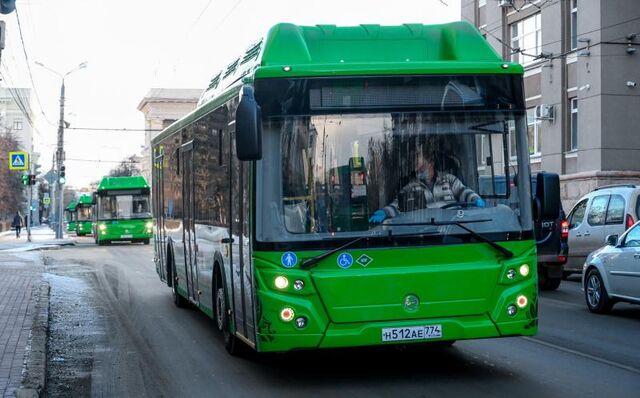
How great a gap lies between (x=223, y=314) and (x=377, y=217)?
282cm

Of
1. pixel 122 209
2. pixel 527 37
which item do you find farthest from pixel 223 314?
pixel 122 209

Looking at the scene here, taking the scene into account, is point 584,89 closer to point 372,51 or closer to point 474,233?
point 372,51

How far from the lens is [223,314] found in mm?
9531

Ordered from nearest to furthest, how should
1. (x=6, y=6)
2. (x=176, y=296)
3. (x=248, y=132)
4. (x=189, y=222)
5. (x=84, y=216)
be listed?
(x=248, y=132) < (x=6, y=6) < (x=189, y=222) < (x=176, y=296) < (x=84, y=216)

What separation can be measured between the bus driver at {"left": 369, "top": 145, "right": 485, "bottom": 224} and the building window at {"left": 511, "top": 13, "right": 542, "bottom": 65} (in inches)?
961

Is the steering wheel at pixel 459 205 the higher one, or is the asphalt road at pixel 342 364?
the steering wheel at pixel 459 205

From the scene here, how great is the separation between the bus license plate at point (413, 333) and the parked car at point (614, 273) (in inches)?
220

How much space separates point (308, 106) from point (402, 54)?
113 centimetres

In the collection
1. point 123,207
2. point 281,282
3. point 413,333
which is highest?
point 123,207

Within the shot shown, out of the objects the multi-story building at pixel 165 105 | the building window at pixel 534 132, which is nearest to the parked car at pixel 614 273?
the building window at pixel 534 132

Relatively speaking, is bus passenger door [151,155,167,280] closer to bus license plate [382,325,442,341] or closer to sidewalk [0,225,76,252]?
bus license plate [382,325,442,341]

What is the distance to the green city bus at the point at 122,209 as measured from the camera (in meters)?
39.6

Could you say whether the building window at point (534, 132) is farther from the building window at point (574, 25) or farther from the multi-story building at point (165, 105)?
the multi-story building at point (165, 105)

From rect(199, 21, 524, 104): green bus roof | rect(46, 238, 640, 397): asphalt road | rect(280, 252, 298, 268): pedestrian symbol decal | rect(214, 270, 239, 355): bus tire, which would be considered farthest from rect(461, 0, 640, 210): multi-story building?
rect(280, 252, 298, 268): pedestrian symbol decal
